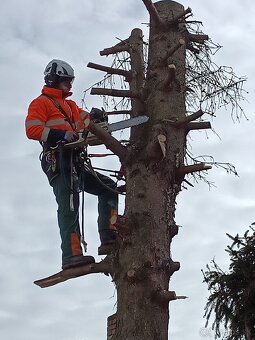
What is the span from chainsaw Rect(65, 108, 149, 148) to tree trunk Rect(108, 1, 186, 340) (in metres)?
0.07

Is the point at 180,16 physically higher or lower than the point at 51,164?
higher

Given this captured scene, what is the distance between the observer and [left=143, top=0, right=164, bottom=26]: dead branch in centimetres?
488

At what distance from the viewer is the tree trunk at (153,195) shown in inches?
154

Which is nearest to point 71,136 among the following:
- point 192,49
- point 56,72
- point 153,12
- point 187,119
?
point 56,72

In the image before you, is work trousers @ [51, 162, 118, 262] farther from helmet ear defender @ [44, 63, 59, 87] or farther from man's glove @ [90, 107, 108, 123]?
helmet ear defender @ [44, 63, 59, 87]

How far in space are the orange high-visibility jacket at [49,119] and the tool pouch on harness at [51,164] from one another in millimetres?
79

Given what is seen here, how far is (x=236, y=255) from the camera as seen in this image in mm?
8352

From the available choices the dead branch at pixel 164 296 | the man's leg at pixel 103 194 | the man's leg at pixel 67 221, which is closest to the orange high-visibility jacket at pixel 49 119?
the man's leg at pixel 67 221

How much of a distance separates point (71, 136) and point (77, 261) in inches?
34.6

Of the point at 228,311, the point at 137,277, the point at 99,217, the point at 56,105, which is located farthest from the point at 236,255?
the point at 137,277

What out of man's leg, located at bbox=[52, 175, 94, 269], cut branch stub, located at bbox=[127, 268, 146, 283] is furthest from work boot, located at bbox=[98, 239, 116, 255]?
cut branch stub, located at bbox=[127, 268, 146, 283]

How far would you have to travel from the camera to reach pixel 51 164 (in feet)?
16.5

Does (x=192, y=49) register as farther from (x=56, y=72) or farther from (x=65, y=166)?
(x=65, y=166)

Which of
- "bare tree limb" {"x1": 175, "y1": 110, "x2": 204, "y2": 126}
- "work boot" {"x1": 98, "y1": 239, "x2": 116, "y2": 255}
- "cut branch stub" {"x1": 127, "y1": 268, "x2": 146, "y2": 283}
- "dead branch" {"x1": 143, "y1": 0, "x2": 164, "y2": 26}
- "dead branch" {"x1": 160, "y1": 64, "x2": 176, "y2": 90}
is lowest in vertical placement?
"cut branch stub" {"x1": 127, "y1": 268, "x2": 146, "y2": 283}
